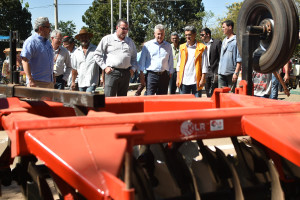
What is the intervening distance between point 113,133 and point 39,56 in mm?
4114

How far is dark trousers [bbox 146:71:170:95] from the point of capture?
7.13 meters

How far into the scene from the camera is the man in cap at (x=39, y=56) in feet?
18.4

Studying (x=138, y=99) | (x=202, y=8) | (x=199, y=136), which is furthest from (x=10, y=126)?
(x=202, y=8)

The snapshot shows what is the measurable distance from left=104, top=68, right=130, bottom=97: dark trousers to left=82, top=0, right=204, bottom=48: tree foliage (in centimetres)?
3959

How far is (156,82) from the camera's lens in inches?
282

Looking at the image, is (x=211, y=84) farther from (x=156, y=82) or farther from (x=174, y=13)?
(x=174, y=13)

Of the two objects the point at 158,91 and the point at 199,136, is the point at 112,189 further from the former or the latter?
the point at 158,91

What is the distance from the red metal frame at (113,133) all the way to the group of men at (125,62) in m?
3.16

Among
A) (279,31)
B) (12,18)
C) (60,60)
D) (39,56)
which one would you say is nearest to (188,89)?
(60,60)

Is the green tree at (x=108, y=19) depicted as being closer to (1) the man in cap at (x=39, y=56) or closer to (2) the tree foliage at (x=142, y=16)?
(2) the tree foliage at (x=142, y=16)

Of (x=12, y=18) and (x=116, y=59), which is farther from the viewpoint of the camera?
(x=12, y=18)

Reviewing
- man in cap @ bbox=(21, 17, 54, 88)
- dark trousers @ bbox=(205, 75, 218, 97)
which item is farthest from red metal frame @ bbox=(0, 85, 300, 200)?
dark trousers @ bbox=(205, 75, 218, 97)

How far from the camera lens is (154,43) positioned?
23.8 feet

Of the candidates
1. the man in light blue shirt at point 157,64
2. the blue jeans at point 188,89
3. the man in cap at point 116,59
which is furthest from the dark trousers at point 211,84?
the man in cap at point 116,59
